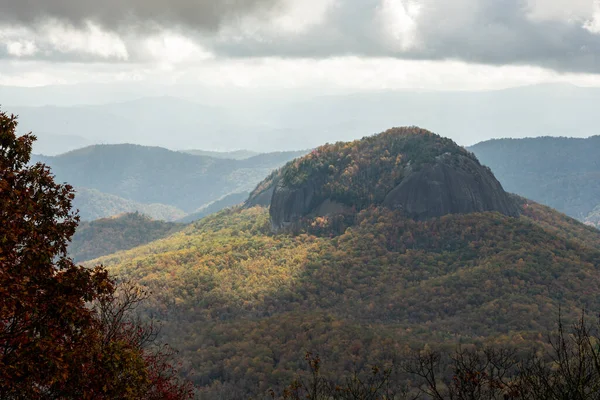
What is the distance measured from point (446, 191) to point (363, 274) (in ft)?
101

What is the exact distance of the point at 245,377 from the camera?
76.2m

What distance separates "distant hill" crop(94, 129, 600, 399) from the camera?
82.8m

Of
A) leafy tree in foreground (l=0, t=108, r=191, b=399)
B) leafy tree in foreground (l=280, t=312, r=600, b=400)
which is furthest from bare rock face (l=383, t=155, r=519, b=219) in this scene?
leafy tree in foreground (l=0, t=108, r=191, b=399)

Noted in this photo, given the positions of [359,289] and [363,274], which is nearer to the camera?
[359,289]

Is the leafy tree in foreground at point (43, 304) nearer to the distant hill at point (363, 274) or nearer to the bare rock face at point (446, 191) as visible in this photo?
the distant hill at point (363, 274)

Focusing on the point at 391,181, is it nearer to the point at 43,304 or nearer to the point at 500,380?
the point at 500,380

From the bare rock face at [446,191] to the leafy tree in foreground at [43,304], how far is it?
12162 cm

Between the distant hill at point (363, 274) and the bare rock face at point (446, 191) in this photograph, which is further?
the bare rock face at point (446, 191)

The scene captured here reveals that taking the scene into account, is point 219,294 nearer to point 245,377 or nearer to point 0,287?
point 245,377

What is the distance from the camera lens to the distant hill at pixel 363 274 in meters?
82.8

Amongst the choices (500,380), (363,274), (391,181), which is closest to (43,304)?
(500,380)

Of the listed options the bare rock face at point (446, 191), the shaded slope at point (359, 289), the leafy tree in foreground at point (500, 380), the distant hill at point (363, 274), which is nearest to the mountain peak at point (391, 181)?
the bare rock face at point (446, 191)

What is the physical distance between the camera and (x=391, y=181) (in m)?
146

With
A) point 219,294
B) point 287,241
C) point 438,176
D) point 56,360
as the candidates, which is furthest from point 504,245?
point 56,360
